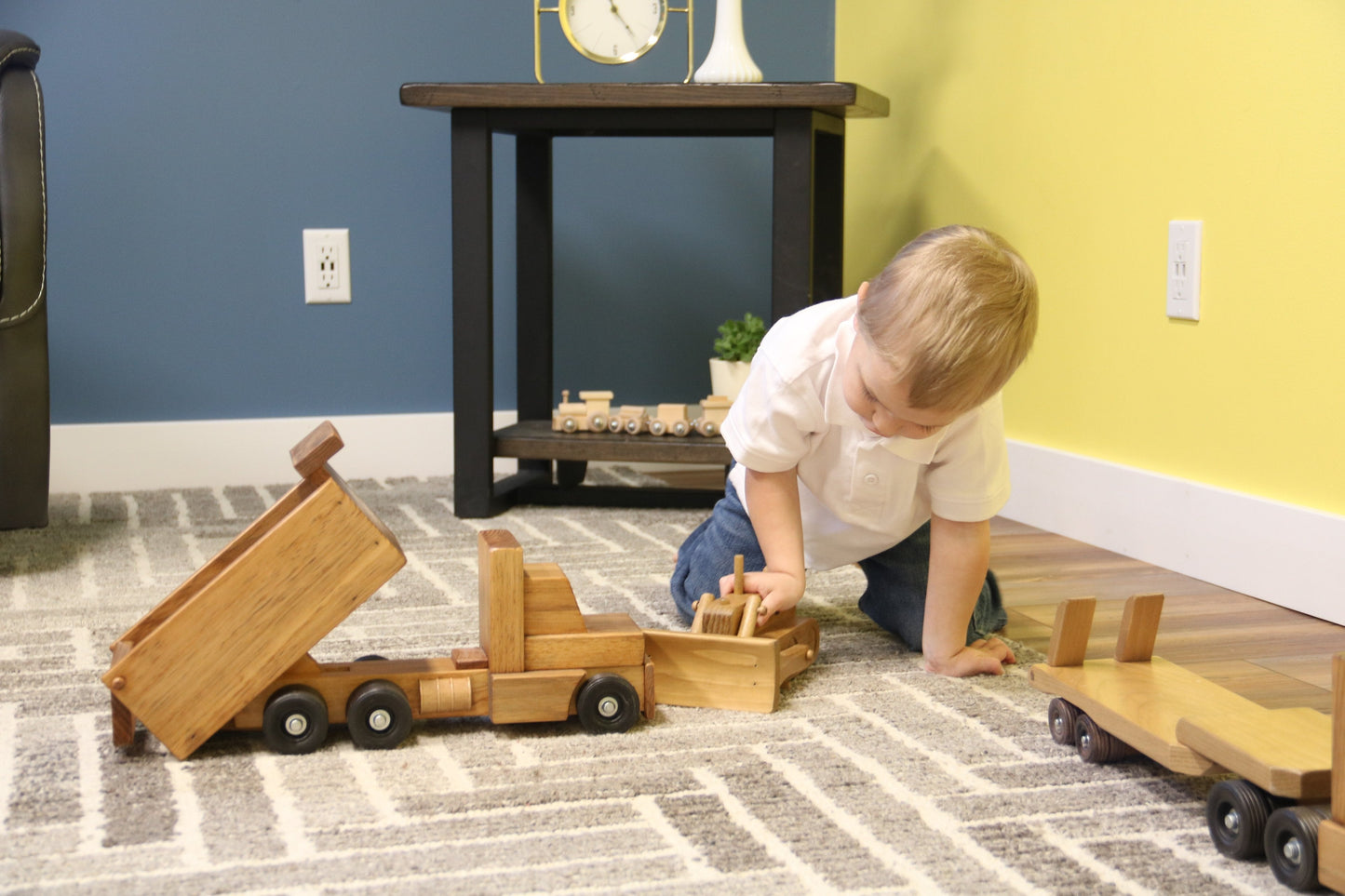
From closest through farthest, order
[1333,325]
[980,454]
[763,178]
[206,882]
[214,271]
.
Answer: [206,882] < [980,454] < [1333,325] < [214,271] < [763,178]

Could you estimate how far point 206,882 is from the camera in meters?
0.64

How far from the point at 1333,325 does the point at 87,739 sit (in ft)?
3.62

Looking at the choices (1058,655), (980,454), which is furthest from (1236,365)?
(1058,655)

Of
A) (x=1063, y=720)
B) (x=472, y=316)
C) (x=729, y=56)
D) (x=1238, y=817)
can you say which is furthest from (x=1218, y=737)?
(x=729, y=56)

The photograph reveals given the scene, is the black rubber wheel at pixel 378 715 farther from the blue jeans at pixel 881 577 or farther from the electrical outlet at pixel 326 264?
the electrical outlet at pixel 326 264

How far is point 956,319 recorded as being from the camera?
0.78 meters

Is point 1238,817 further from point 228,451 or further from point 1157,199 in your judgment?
point 228,451

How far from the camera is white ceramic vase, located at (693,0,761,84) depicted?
170 cm

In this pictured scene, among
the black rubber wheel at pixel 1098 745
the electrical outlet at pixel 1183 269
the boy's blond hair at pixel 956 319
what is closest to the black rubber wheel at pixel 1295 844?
the black rubber wheel at pixel 1098 745

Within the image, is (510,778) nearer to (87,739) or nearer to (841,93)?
(87,739)

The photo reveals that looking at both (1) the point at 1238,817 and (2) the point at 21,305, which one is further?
(2) the point at 21,305

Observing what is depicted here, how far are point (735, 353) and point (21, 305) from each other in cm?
94

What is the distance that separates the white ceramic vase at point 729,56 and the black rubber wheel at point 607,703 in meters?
1.06

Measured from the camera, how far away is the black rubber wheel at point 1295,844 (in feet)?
2.03
